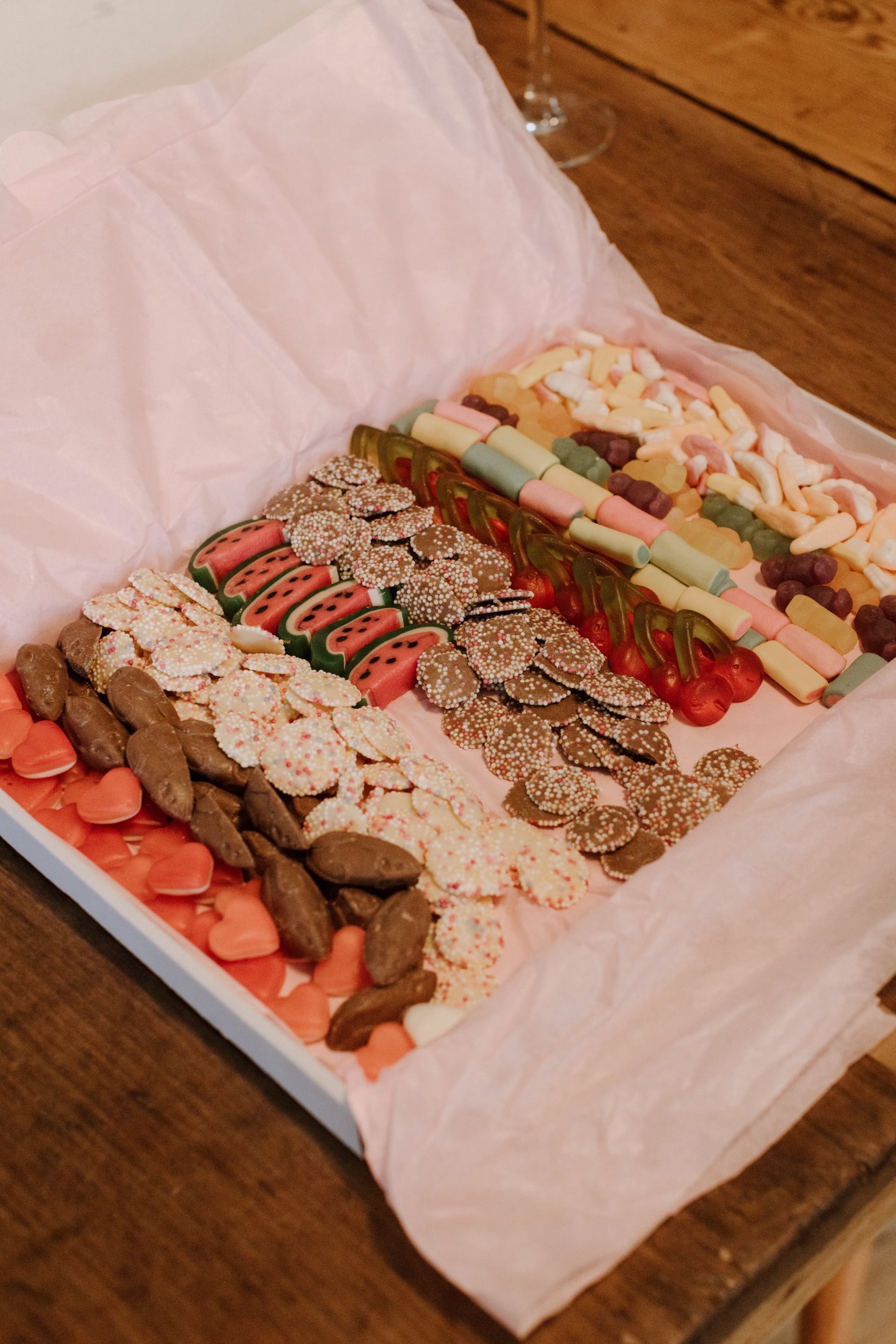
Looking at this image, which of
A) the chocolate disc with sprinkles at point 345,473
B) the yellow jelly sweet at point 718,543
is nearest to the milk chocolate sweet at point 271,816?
the chocolate disc with sprinkles at point 345,473

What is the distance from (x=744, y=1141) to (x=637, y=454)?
0.88 m

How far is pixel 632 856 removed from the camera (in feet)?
3.68

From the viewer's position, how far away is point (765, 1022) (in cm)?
94

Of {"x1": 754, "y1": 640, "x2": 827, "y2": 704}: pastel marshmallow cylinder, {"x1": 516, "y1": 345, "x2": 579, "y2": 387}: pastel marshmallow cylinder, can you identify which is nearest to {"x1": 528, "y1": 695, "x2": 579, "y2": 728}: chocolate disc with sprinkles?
{"x1": 754, "y1": 640, "x2": 827, "y2": 704}: pastel marshmallow cylinder

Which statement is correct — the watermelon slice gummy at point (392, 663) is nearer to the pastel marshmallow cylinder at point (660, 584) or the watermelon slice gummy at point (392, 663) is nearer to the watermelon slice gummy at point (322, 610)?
the watermelon slice gummy at point (322, 610)

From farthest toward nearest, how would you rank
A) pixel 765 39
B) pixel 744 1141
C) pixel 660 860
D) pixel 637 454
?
pixel 765 39, pixel 637 454, pixel 660 860, pixel 744 1141

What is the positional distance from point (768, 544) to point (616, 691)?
0.33 metres

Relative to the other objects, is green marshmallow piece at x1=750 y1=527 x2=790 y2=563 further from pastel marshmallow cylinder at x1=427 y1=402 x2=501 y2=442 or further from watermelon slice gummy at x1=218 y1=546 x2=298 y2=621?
watermelon slice gummy at x1=218 y1=546 x2=298 y2=621

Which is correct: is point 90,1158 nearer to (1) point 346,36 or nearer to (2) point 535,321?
(2) point 535,321

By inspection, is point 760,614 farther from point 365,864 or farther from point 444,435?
point 365,864

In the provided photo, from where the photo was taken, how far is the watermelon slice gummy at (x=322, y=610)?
131cm

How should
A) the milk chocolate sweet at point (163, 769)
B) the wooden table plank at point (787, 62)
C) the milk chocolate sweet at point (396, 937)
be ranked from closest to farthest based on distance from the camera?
1. the milk chocolate sweet at point (396, 937)
2. the milk chocolate sweet at point (163, 769)
3. the wooden table plank at point (787, 62)

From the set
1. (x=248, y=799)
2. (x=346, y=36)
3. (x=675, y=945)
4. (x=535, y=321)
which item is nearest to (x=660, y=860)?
(x=675, y=945)

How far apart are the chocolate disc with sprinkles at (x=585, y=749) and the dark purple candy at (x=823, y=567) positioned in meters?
0.34
